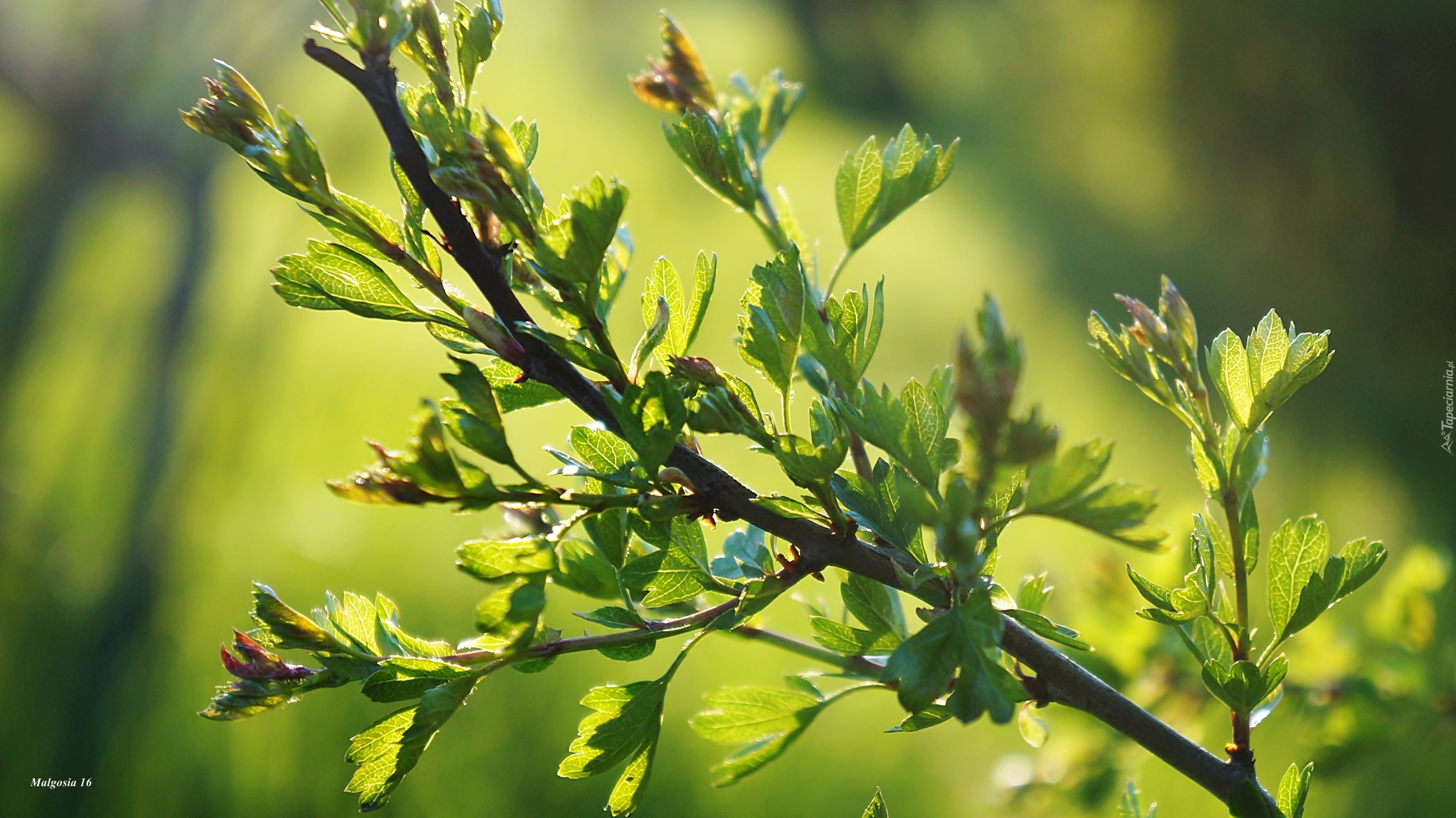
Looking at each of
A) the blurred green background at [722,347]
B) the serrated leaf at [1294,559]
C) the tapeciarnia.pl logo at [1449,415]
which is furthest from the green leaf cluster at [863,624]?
the tapeciarnia.pl logo at [1449,415]

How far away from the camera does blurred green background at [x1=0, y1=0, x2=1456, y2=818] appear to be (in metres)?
0.60

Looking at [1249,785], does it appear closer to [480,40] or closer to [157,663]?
[480,40]

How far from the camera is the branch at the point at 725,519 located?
18cm

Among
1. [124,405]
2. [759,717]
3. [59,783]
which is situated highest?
[759,717]

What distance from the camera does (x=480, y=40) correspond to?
205mm

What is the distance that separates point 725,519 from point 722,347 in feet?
2.97

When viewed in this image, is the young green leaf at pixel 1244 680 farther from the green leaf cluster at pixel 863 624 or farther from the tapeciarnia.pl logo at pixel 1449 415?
the tapeciarnia.pl logo at pixel 1449 415

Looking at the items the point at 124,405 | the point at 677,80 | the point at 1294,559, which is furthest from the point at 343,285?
the point at 124,405

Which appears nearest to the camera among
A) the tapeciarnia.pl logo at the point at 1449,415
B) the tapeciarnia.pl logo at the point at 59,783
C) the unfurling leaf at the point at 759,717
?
the unfurling leaf at the point at 759,717

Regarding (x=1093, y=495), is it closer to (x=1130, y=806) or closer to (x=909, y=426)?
(x=909, y=426)

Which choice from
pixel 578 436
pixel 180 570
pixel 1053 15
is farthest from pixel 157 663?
pixel 1053 15

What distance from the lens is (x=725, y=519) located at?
0.21 m

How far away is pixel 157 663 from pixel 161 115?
627 mm

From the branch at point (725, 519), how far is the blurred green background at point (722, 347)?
0.81 ft
